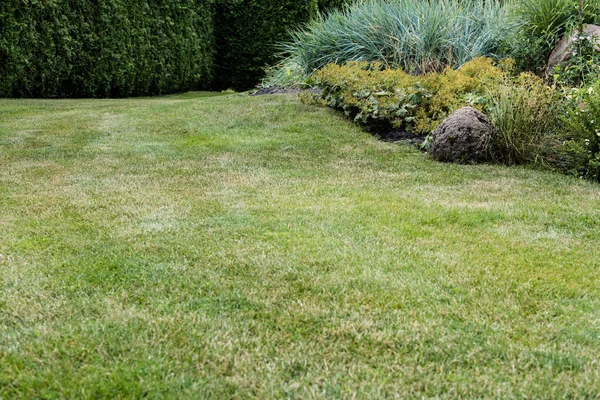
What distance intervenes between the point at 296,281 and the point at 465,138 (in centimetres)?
340

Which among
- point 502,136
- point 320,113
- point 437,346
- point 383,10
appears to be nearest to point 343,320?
point 437,346

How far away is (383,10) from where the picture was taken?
949cm

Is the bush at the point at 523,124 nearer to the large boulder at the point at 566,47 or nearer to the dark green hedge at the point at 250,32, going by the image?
the large boulder at the point at 566,47

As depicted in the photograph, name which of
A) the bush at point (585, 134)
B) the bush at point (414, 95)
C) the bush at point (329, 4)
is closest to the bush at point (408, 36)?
the bush at point (414, 95)

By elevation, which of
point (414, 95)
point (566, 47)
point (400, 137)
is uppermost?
point (566, 47)

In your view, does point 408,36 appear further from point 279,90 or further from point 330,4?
point 330,4

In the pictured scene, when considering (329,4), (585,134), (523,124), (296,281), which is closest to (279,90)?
(523,124)

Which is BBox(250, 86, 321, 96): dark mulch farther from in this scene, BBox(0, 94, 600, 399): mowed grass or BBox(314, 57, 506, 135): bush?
BBox(0, 94, 600, 399): mowed grass

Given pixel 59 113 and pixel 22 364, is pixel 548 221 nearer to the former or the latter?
pixel 22 364

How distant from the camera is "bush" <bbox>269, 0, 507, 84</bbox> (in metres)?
8.52

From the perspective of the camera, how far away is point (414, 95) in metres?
6.77

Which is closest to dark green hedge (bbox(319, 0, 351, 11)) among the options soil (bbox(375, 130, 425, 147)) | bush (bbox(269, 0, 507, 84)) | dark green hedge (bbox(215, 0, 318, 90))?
dark green hedge (bbox(215, 0, 318, 90))

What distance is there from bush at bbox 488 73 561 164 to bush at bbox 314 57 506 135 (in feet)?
2.04

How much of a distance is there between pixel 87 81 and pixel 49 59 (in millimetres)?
1125
